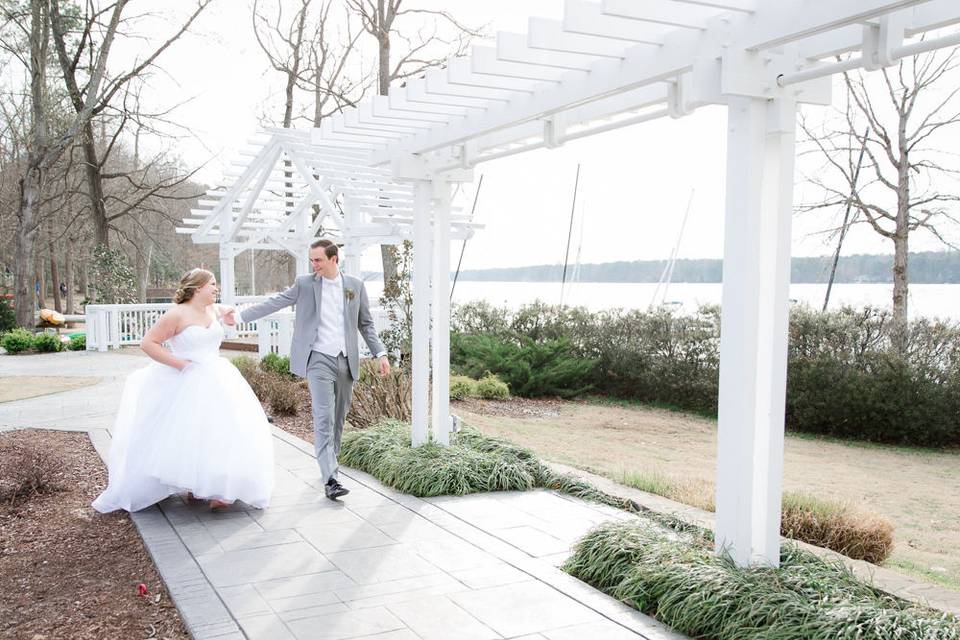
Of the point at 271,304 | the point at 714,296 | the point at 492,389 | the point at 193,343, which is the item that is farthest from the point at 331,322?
the point at 714,296

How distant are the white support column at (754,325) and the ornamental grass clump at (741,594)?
0.21m

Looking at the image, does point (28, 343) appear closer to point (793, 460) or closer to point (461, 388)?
point (461, 388)

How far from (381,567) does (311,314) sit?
226 cm

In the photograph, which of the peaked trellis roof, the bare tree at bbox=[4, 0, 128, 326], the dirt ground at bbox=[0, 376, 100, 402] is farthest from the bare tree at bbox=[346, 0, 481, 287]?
the dirt ground at bbox=[0, 376, 100, 402]

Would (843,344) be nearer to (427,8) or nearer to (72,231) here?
(427,8)

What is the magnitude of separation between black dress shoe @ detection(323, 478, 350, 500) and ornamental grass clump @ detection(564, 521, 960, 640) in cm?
204

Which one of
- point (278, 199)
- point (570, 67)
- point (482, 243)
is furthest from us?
point (482, 243)

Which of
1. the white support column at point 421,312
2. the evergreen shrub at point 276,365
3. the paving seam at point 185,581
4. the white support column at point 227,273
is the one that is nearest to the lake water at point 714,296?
the evergreen shrub at point 276,365

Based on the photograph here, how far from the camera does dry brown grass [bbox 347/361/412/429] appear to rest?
8461mm

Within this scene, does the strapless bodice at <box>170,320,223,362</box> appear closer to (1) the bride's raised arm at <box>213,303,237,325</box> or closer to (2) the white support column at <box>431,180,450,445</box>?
(1) the bride's raised arm at <box>213,303,237,325</box>

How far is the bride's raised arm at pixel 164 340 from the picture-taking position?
17.8 feet

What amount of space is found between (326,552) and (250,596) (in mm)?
747

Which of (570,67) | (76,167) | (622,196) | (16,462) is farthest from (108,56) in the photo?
(570,67)

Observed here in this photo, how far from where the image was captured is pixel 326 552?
186 inches
